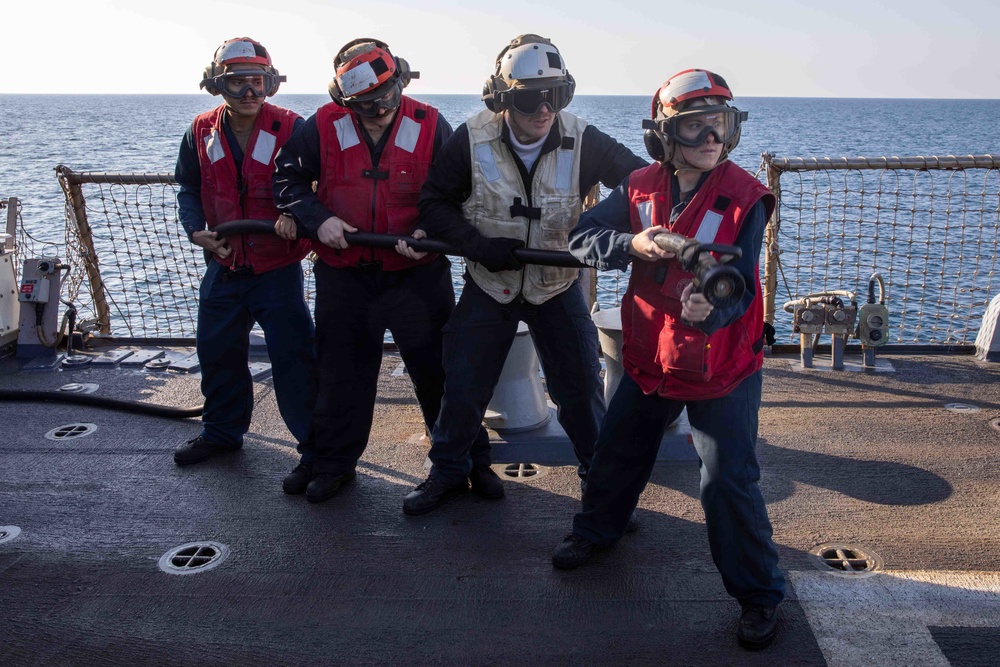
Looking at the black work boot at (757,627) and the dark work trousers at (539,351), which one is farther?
the dark work trousers at (539,351)

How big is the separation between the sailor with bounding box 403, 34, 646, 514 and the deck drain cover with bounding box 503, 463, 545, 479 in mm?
513

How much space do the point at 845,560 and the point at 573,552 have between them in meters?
1.10

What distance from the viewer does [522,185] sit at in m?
3.93

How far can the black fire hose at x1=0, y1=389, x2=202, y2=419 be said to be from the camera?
18.1ft

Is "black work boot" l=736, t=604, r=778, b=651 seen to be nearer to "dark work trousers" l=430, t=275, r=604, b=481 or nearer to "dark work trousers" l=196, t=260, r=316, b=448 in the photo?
"dark work trousers" l=430, t=275, r=604, b=481

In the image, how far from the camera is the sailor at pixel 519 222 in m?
3.81

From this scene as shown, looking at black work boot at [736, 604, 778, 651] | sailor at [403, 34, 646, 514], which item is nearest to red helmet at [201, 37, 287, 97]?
sailor at [403, 34, 646, 514]

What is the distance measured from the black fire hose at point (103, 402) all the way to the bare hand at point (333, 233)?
1.83m

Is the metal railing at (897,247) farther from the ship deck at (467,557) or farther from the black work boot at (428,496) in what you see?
the black work boot at (428,496)

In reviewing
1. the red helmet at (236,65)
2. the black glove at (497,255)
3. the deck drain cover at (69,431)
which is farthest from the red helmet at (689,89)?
the deck drain cover at (69,431)

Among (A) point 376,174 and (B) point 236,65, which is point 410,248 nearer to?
(A) point 376,174

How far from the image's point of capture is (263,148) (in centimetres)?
457

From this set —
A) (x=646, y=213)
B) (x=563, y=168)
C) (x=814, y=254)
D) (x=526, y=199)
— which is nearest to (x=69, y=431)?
(x=526, y=199)

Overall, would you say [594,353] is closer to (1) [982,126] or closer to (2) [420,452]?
(2) [420,452]
